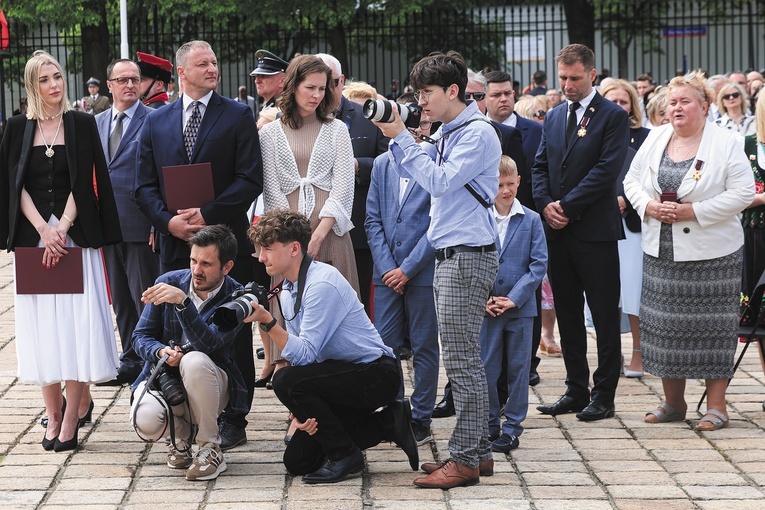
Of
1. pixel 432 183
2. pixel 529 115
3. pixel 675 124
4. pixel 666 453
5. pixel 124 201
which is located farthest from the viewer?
pixel 529 115

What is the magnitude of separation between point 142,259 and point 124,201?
394mm

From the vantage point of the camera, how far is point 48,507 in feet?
16.1

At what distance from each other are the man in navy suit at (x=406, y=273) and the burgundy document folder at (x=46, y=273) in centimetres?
160

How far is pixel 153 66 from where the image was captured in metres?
8.37

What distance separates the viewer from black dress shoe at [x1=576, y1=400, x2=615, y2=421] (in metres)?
6.40

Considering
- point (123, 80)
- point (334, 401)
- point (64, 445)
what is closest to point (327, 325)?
point (334, 401)

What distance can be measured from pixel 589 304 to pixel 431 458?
5.11ft

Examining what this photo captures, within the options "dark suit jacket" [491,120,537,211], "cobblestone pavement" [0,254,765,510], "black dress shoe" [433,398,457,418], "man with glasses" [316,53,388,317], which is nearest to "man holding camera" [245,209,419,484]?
"cobblestone pavement" [0,254,765,510]

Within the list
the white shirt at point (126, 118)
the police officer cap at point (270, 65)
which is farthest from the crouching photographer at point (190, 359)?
the white shirt at point (126, 118)

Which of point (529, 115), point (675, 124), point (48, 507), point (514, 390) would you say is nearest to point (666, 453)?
point (514, 390)

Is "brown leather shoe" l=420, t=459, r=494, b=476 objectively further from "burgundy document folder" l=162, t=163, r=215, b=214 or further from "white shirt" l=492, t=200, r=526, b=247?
"burgundy document folder" l=162, t=163, r=215, b=214

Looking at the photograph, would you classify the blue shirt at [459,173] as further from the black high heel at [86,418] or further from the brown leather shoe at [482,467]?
the black high heel at [86,418]

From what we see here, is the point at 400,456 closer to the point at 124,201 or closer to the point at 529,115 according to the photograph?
the point at 124,201

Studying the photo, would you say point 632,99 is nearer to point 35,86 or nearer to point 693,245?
point 693,245
